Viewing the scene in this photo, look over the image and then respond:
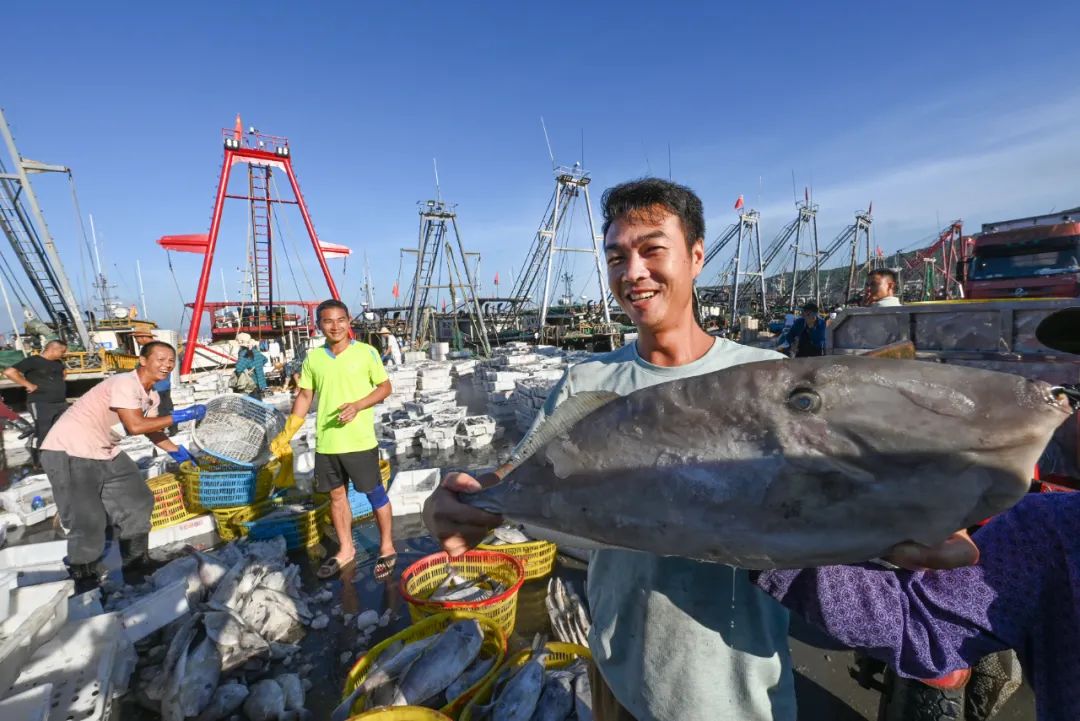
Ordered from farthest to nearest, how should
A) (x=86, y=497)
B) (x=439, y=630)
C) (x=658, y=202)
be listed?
(x=86, y=497)
(x=439, y=630)
(x=658, y=202)

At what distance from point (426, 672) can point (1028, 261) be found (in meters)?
12.9

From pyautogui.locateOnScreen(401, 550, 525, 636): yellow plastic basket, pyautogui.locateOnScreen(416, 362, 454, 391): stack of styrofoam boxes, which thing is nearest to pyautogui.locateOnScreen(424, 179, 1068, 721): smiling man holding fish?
pyautogui.locateOnScreen(401, 550, 525, 636): yellow plastic basket

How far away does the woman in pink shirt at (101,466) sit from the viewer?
421cm

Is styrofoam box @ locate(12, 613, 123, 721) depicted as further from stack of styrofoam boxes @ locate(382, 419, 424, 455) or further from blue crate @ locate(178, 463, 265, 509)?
stack of styrofoam boxes @ locate(382, 419, 424, 455)

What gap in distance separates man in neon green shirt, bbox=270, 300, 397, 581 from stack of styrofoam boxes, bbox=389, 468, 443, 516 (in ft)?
3.13

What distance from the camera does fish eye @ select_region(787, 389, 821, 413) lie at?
1011 mm

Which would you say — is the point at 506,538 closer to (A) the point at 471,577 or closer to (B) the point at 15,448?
(A) the point at 471,577

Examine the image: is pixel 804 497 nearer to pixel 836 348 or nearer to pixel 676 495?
pixel 676 495

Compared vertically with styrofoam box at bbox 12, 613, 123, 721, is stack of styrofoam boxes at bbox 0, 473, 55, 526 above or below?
below

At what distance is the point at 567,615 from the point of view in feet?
10.7

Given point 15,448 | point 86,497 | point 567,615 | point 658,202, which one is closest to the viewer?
point 658,202

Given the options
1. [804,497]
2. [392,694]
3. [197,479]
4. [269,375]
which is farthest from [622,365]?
[269,375]

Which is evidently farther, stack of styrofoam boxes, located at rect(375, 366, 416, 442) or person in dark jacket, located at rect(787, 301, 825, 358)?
stack of styrofoam boxes, located at rect(375, 366, 416, 442)

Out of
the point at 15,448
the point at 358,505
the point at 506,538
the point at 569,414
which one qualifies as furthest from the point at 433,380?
the point at 569,414
